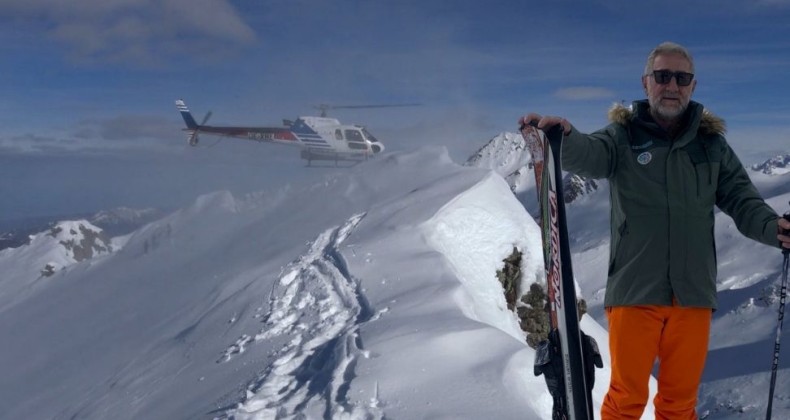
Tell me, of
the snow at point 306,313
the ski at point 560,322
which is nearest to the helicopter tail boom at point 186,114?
the snow at point 306,313

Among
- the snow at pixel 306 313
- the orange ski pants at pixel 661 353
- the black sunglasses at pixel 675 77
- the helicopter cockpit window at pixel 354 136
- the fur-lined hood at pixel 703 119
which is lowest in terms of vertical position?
the snow at pixel 306 313

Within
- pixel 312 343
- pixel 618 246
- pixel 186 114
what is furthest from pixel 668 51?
pixel 186 114

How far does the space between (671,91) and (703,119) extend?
1.09 feet

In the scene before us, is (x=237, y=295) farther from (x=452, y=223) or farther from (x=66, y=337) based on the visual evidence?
(x=66, y=337)

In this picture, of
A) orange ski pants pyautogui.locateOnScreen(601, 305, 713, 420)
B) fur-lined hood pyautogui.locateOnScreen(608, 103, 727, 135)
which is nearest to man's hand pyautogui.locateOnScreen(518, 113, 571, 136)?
fur-lined hood pyautogui.locateOnScreen(608, 103, 727, 135)

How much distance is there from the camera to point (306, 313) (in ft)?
41.5

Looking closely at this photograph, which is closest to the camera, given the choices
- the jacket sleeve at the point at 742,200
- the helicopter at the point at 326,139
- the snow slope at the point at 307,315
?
the jacket sleeve at the point at 742,200

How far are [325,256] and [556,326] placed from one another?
1271 centimetres

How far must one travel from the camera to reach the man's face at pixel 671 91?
4.01 meters

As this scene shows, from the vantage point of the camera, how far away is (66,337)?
2578 centimetres

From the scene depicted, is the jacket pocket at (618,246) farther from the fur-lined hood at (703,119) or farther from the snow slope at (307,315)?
the snow slope at (307,315)

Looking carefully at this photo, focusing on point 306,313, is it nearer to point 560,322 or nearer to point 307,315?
point 307,315

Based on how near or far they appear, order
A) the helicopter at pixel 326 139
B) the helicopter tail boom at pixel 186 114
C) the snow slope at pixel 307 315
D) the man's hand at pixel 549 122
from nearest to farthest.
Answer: the man's hand at pixel 549 122, the snow slope at pixel 307 315, the helicopter at pixel 326 139, the helicopter tail boom at pixel 186 114

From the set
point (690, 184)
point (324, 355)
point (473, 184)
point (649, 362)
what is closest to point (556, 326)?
point (649, 362)
